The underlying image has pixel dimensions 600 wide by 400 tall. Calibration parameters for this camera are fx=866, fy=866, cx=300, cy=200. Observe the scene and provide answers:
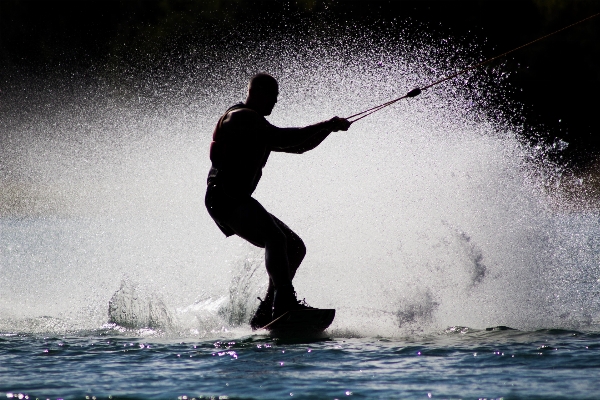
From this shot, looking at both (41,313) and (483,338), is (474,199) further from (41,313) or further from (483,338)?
(41,313)

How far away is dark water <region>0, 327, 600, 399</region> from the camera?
4.54 metres

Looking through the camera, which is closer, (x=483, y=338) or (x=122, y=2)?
(x=483, y=338)

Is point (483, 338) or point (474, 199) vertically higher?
point (474, 199)

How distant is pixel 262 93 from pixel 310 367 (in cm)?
211

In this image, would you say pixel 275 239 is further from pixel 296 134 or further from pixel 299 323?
pixel 296 134

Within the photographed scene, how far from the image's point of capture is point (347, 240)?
9.73 metres

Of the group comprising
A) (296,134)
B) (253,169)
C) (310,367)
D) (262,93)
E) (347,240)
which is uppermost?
(262,93)

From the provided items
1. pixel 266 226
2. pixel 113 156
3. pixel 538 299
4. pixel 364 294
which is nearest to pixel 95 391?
pixel 266 226

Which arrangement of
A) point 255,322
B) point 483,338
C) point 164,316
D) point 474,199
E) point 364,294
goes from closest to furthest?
point 483,338
point 255,322
point 164,316
point 364,294
point 474,199

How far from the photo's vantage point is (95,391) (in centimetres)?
459

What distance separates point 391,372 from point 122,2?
3772 cm

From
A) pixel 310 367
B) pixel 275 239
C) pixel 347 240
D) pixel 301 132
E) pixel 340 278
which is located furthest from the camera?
pixel 347 240

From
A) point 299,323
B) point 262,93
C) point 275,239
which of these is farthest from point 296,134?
point 299,323

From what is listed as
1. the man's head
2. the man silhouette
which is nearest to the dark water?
the man silhouette
